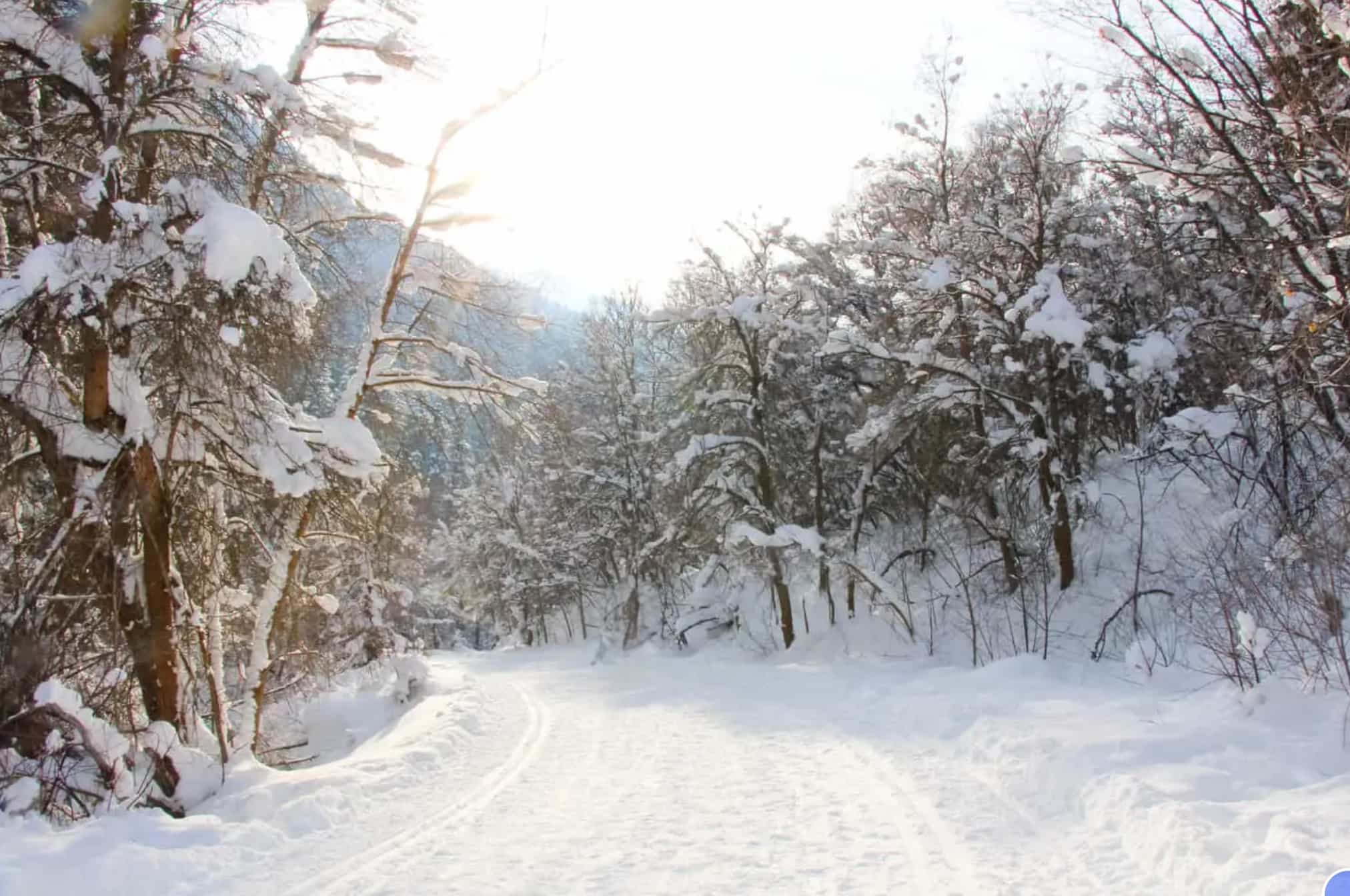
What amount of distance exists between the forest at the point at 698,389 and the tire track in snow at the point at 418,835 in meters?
2.06

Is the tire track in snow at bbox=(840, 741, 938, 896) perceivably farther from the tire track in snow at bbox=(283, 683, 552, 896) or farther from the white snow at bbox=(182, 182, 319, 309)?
the white snow at bbox=(182, 182, 319, 309)

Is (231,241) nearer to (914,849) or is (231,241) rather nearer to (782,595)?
(914,849)

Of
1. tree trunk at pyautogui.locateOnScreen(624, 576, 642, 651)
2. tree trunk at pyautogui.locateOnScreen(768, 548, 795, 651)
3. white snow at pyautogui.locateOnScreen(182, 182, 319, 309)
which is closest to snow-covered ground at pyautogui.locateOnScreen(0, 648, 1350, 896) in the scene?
white snow at pyautogui.locateOnScreen(182, 182, 319, 309)

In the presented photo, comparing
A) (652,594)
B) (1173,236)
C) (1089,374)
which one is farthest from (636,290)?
(1173,236)

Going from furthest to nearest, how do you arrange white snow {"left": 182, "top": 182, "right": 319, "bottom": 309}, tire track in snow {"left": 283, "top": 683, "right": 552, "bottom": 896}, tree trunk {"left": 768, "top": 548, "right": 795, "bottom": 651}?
1. tree trunk {"left": 768, "top": 548, "right": 795, "bottom": 651}
2. white snow {"left": 182, "top": 182, "right": 319, "bottom": 309}
3. tire track in snow {"left": 283, "top": 683, "right": 552, "bottom": 896}

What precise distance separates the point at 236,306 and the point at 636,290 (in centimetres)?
2642

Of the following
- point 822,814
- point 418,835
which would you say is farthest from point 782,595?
point 418,835

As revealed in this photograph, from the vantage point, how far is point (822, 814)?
6.31 metres

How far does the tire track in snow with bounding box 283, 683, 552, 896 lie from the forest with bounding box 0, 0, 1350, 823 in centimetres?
206

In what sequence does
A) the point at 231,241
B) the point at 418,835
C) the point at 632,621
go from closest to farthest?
the point at 231,241
the point at 418,835
the point at 632,621

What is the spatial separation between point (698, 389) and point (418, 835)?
1570cm

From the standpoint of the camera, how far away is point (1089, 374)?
49.4ft

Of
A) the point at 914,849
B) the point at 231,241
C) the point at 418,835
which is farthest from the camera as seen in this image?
the point at 418,835

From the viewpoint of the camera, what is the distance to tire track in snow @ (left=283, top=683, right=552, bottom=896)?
16.7 feet
